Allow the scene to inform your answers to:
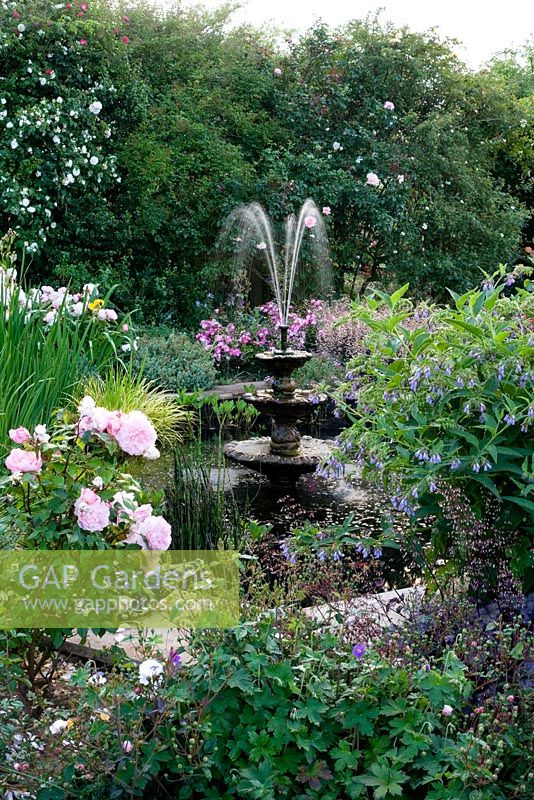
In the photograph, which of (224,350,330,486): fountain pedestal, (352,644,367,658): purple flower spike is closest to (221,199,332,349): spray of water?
(224,350,330,486): fountain pedestal

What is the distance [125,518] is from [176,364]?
195 inches

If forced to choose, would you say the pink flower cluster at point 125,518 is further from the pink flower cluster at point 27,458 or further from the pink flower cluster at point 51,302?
the pink flower cluster at point 51,302

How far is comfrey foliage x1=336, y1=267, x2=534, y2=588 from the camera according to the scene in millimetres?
2420

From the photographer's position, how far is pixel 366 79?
1035 cm

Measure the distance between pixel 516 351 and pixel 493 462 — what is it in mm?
317

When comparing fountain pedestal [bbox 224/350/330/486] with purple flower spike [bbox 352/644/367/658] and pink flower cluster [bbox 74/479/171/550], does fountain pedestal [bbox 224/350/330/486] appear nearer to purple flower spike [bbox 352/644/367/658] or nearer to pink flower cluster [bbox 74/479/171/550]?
pink flower cluster [bbox 74/479/171/550]

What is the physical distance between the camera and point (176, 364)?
23.5 ft

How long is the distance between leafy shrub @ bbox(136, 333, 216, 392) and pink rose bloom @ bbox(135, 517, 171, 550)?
4537 millimetres

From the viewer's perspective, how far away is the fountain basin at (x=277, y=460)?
16.9ft

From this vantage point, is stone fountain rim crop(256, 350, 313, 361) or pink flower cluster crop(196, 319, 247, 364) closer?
stone fountain rim crop(256, 350, 313, 361)

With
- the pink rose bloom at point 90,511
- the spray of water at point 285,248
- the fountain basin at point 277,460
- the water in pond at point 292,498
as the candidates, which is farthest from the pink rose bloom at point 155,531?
the spray of water at point 285,248

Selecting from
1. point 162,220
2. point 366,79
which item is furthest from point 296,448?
point 366,79

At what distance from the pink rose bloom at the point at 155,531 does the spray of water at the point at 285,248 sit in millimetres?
7298

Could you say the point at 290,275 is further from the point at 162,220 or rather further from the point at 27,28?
the point at 27,28
